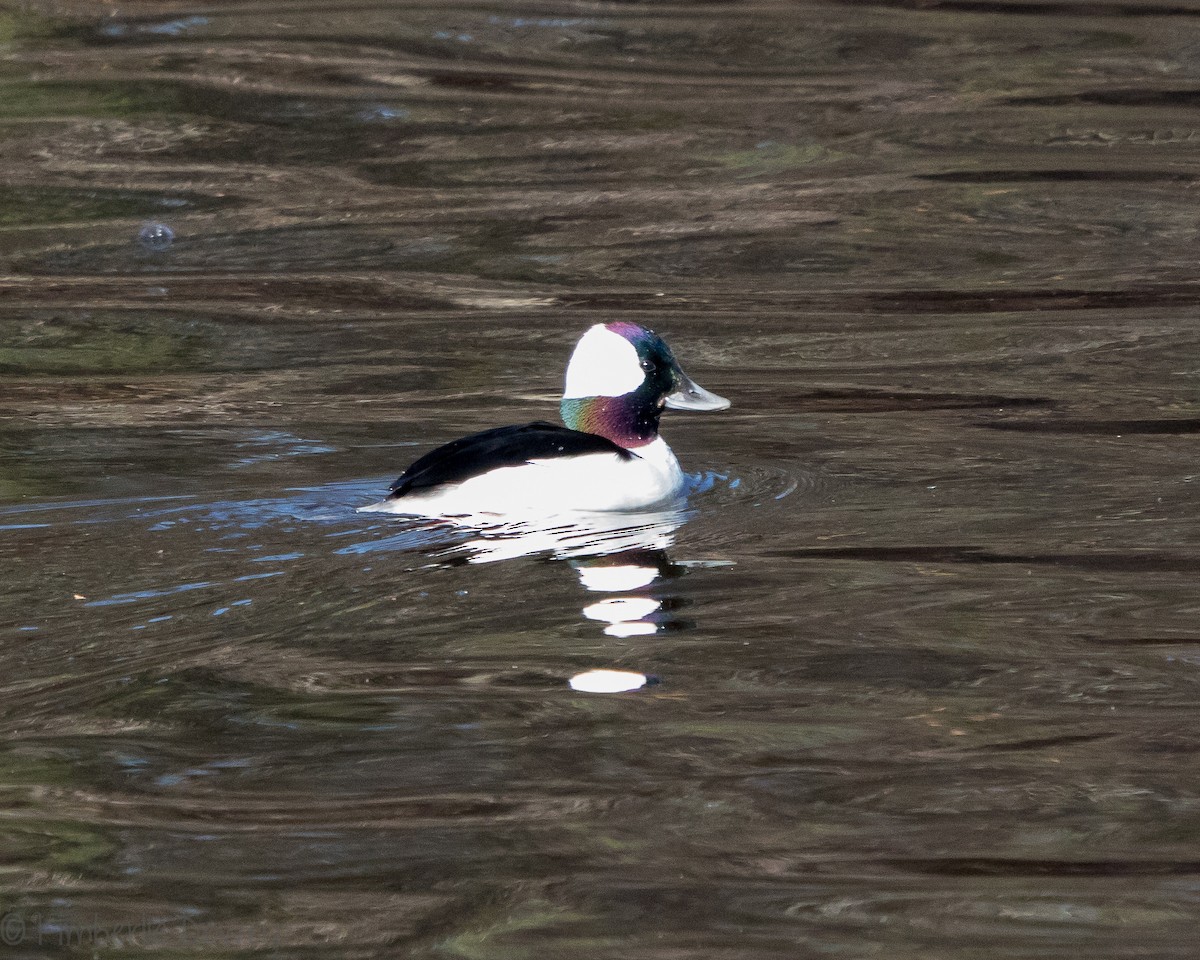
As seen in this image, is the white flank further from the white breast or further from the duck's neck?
the duck's neck

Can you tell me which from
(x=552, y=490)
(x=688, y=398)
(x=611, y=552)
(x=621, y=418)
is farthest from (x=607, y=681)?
(x=688, y=398)

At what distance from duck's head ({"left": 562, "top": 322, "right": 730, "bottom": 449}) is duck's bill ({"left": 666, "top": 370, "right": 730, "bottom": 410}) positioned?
0.27 ft

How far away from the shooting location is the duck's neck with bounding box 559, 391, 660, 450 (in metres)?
7.38

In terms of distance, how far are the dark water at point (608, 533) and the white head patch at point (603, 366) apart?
53 centimetres

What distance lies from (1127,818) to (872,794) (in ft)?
1.75

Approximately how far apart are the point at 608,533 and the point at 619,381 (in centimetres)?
98

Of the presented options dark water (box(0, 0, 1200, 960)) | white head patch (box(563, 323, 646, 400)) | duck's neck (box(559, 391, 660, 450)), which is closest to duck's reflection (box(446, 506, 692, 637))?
dark water (box(0, 0, 1200, 960))

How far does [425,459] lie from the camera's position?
667cm

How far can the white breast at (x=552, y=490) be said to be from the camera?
6523mm

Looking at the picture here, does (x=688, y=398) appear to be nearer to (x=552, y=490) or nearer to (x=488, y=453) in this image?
(x=552, y=490)

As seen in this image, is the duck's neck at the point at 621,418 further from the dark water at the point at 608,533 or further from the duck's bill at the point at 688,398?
the dark water at the point at 608,533

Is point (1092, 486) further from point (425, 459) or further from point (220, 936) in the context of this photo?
point (220, 936)

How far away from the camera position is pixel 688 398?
759 centimetres

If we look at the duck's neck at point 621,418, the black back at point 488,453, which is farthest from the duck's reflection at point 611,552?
the duck's neck at point 621,418
